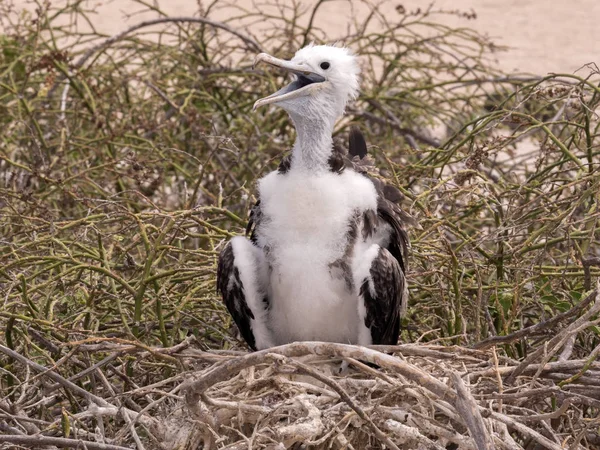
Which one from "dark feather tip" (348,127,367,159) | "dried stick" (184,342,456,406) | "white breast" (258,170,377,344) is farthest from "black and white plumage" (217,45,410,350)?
"dried stick" (184,342,456,406)

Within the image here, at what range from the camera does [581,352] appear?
11.9ft

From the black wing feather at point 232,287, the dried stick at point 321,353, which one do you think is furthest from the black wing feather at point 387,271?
the dried stick at point 321,353

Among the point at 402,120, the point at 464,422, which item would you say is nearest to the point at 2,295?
the point at 464,422

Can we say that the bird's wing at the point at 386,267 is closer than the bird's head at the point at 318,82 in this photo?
Yes

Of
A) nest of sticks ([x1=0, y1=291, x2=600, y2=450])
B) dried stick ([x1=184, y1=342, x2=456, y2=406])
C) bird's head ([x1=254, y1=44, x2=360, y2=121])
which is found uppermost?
bird's head ([x1=254, y1=44, x2=360, y2=121])

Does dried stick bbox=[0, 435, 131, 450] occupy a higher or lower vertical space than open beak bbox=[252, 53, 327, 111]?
lower

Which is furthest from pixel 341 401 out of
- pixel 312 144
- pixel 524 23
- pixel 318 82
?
pixel 524 23

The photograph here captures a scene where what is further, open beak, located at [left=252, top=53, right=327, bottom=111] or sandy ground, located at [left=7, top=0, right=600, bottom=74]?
sandy ground, located at [left=7, top=0, right=600, bottom=74]

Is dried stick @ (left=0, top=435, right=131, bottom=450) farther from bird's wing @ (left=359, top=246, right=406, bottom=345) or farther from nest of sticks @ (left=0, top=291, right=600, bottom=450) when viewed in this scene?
bird's wing @ (left=359, top=246, right=406, bottom=345)

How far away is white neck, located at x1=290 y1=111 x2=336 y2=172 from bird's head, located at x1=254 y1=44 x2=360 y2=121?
0.05 feet

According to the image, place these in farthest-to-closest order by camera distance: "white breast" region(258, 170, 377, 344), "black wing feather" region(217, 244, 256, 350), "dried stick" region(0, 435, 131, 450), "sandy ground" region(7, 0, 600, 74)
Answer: "sandy ground" region(7, 0, 600, 74) < "black wing feather" region(217, 244, 256, 350) < "white breast" region(258, 170, 377, 344) < "dried stick" region(0, 435, 131, 450)

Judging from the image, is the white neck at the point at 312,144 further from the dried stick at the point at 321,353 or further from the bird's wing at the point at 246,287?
the dried stick at the point at 321,353

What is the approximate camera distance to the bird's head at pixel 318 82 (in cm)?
352

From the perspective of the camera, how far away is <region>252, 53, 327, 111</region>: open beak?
11.4 feet
